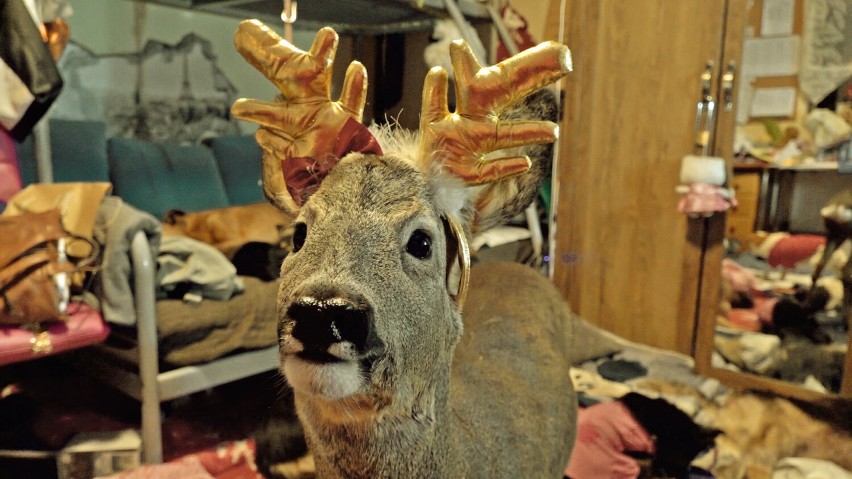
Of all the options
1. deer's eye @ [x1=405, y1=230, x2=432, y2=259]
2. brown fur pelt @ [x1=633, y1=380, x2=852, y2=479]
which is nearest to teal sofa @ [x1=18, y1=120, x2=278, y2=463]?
deer's eye @ [x1=405, y1=230, x2=432, y2=259]

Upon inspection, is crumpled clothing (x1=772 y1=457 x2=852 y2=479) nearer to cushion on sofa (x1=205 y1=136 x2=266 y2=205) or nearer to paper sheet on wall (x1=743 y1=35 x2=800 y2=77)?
paper sheet on wall (x1=743 y1=35 x2=800 y2=77)

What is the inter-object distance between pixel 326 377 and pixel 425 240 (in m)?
→ 0.29

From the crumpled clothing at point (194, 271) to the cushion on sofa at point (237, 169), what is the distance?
1138 millimetres

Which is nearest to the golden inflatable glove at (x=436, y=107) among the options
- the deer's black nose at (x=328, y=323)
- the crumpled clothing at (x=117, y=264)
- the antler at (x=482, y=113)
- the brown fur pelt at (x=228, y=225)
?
the antler at (x=482, y=113)

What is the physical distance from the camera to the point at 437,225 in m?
0.96

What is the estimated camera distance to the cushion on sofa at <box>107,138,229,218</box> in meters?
2.89

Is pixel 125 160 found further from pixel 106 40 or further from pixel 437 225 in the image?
pixel 437 225

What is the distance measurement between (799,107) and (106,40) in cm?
340

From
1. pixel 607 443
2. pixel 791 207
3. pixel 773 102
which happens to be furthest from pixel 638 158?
pixel 607 443

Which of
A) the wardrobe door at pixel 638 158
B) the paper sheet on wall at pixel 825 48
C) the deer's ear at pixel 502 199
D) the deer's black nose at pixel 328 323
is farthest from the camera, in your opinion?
the wardrobe door at pixel 638 158

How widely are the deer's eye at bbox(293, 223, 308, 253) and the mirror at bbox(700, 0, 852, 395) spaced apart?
2.45 metres

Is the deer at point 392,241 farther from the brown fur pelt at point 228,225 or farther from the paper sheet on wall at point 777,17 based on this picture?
the paper sheet on wall at point 777,17

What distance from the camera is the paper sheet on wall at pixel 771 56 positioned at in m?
2.65

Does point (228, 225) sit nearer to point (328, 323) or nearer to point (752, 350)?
point (328, 323)
